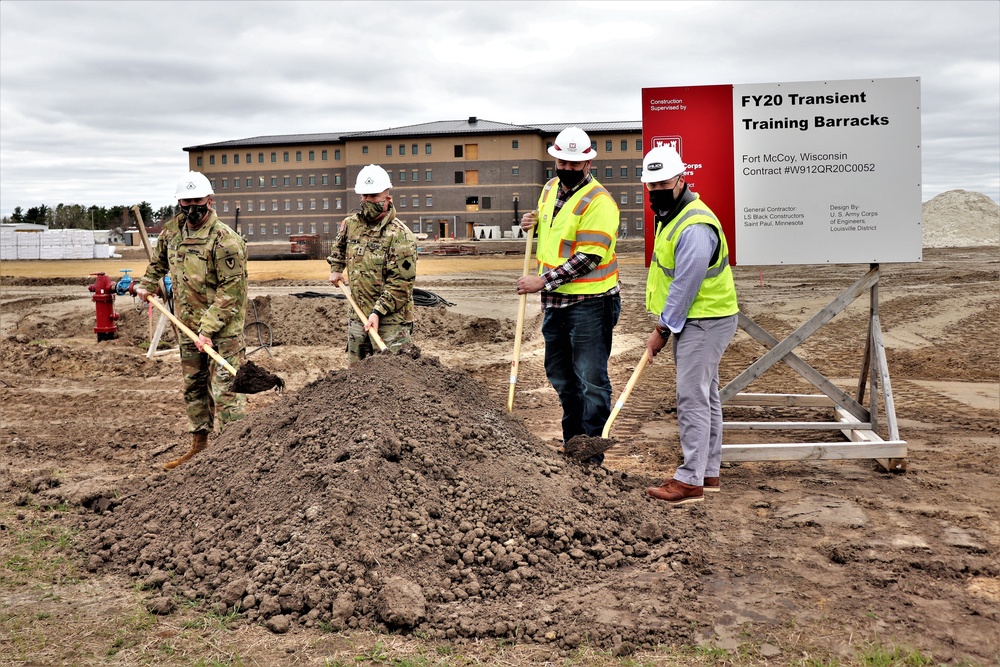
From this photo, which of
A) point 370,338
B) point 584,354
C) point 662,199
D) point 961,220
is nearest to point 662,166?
point 662,199

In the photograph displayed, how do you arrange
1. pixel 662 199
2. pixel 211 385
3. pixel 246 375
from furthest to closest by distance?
pixel 211 385 → pixel 246 375 → pixel 662 199

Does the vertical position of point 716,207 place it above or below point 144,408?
above

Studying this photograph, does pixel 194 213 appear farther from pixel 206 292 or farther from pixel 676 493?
pixel 676 493

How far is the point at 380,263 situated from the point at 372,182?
0.66 meters

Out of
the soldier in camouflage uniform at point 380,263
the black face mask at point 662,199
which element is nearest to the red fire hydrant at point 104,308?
the soldier in camouflage uniform at point 380,263

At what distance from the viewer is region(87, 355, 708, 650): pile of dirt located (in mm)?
4273

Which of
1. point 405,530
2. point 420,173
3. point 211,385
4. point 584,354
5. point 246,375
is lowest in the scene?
point 405,530

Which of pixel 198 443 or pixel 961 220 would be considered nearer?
pixel 198 443

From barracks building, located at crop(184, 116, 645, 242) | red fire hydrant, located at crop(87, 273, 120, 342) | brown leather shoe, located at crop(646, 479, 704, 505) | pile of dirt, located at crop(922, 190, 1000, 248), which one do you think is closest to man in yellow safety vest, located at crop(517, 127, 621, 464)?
brown leather shoe, located at crop(646, 479, 704, 505)

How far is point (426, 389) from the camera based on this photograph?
20.2ft

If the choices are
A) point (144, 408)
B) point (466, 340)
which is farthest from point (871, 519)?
point (466, 340)

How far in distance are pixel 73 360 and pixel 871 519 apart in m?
11.6

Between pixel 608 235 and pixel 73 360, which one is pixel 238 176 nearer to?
pixel 73 360

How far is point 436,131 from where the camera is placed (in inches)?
2768
